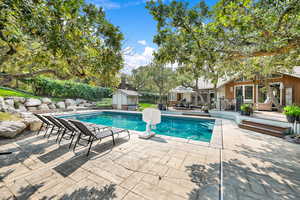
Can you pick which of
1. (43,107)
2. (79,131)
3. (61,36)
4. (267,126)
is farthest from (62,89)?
(267,126)

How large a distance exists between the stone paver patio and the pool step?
1.71 metres

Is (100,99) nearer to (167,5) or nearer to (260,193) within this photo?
(167,5)

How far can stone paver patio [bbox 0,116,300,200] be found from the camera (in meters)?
2.17

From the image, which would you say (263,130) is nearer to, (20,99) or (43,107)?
(43,107)

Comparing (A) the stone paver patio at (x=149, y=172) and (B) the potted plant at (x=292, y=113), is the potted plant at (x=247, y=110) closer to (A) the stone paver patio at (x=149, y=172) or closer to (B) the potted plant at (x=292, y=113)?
(B) the potted plant at (x=292, y=113)

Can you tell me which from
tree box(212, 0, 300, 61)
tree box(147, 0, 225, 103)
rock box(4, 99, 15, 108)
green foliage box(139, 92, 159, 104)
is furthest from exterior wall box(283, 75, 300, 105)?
rock box(4, 99, 15, 108)

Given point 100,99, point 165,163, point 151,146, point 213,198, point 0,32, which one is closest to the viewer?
point 213,198

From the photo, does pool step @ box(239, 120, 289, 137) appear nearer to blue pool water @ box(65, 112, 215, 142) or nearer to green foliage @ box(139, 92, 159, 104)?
blue pool water @ box(65, 112, 215, 142)

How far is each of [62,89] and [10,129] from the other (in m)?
16.4

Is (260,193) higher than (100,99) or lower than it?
lower

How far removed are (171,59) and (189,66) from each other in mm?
970

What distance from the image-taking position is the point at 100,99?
2373 cm

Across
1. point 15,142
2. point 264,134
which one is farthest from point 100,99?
point 264,134

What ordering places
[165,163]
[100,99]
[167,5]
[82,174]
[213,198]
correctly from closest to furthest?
[213,198]
[82,174]
[165,163]
[167,5]
[100,99]
